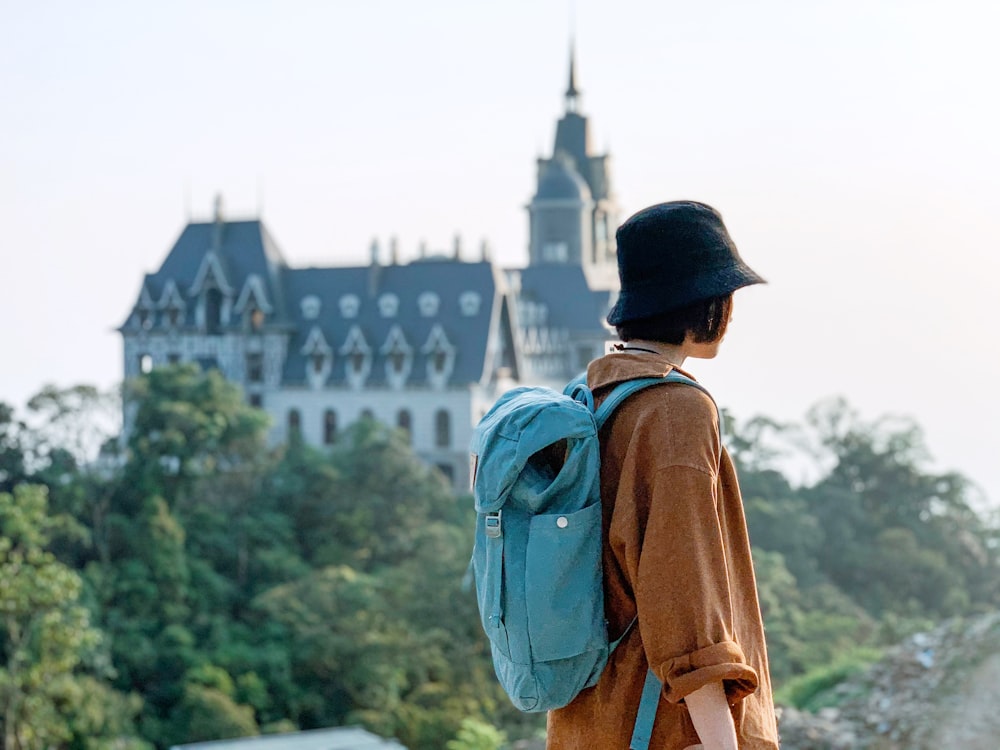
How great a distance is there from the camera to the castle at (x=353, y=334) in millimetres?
40312

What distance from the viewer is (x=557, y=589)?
2076 mm

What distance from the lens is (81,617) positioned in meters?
20.0

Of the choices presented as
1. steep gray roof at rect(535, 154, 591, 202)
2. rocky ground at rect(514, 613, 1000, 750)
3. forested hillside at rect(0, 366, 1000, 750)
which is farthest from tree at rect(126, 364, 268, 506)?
rocky ground at rect(514, 613, 1000, 750)

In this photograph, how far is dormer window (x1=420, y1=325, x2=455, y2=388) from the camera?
40.3 metres

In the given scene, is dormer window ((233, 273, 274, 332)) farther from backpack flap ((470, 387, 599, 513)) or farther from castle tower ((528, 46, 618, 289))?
backpack flap ((470, 387, 599, 513))

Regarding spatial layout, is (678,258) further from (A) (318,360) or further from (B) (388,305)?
(B) (388,305)

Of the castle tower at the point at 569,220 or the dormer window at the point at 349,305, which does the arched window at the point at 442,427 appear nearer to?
the dormer window at the point at 349,305

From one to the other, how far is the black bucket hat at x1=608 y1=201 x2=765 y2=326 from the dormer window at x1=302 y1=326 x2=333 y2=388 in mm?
39503

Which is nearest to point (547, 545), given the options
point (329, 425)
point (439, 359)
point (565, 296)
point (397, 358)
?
point (439, 359)

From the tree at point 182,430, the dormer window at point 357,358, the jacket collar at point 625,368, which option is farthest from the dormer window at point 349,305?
the jacket collar at point 625,368

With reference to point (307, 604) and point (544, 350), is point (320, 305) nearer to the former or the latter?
point (544, 350)

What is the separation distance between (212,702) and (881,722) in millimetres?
16130

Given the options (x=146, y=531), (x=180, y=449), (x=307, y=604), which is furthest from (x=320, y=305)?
→ (x=307, y=604)

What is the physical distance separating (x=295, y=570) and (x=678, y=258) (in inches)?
1074
